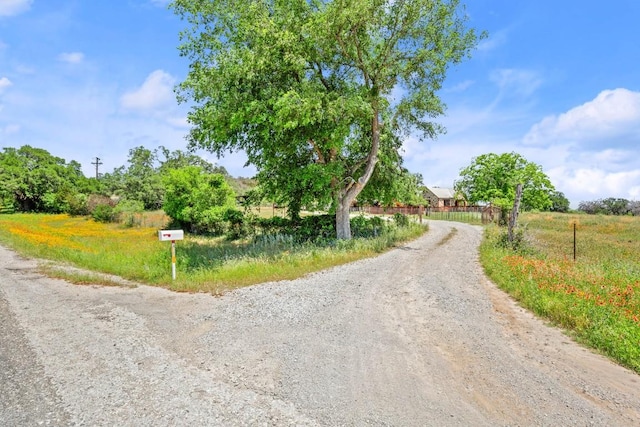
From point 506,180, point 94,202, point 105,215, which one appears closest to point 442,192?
point 506,180

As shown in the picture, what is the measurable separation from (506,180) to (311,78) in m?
35.4

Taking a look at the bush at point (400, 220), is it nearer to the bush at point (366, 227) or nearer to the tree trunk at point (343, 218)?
the bush at point (366, 227)

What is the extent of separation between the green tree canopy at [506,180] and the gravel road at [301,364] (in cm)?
3896

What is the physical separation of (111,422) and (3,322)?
5.88 meters

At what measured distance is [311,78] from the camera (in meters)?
18.7

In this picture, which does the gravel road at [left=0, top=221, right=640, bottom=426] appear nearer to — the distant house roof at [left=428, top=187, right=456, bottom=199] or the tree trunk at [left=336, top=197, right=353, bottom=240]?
the tree trunk at [left=336, top=197, right=353, bottom=240]

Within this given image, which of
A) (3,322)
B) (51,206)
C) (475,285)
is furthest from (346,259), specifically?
(51,206)

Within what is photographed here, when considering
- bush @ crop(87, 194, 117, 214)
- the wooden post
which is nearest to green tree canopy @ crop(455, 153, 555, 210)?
the wooden post

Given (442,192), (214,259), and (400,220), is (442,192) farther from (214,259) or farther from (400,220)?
(214,259)

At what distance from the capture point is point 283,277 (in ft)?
40.0

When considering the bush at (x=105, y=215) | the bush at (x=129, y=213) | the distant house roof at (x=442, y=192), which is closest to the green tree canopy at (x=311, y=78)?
the bush at (x=129, y=213)

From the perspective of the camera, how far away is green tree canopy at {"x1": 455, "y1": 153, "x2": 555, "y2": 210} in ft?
147

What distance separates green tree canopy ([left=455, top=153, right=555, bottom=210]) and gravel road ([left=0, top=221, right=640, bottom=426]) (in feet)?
128

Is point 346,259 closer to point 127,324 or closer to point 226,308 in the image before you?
point 226,308
